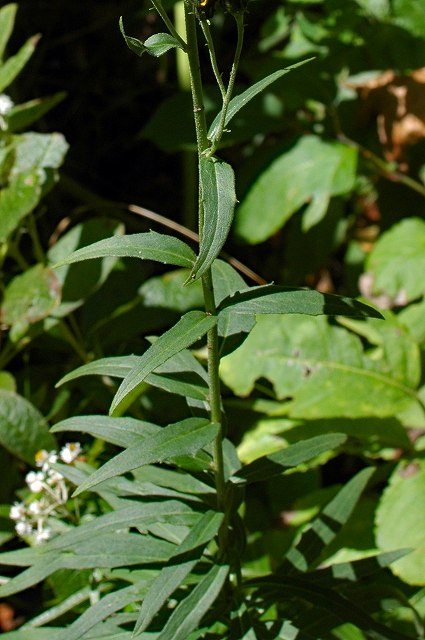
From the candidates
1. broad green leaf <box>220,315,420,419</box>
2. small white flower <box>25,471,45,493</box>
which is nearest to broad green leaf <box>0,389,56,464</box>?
small white flower <box>25,471,45,493</box>

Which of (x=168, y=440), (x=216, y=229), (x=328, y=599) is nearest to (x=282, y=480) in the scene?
(x=328, y=599)

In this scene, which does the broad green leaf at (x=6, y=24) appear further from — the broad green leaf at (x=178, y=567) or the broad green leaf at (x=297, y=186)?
the broad green leaf at (x=178, y=567)

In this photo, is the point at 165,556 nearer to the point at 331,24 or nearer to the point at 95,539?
the point at 95,539

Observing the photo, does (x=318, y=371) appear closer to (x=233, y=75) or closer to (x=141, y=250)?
(x=141, y=250)

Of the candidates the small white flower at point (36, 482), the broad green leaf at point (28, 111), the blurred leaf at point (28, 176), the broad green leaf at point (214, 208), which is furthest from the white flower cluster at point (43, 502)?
the broad green leaf at point (28, 111)

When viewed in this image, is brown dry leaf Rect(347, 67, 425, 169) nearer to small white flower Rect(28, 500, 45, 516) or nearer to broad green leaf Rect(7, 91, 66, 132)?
broad green leaf Rect(7, 91, 66, 132)

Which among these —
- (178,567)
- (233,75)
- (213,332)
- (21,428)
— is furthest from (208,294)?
(21,428)
